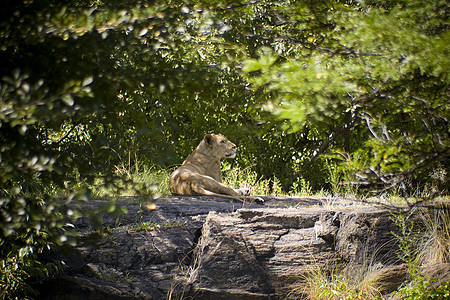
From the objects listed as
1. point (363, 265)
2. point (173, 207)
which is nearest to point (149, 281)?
point (173, 207)

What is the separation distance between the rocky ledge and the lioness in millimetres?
1720

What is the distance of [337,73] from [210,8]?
122cm

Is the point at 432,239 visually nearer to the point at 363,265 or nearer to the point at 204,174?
the point at 363,265

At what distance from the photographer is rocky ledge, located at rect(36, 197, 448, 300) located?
5367 mm

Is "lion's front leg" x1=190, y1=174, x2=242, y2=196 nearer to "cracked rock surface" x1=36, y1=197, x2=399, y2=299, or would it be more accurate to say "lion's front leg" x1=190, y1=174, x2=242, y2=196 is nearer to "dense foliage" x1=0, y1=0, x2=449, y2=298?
"cracked rock surface" x1=36, y1=197, x2=399, y2=299

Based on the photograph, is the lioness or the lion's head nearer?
the lioness

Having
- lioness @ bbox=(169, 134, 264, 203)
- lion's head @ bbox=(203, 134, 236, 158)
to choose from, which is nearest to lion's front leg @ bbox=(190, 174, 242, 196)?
lioness @ bbox=(169, 134, 264, 203)

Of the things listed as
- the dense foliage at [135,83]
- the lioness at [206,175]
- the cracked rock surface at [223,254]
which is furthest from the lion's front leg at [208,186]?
the dense foliage at [135,83]

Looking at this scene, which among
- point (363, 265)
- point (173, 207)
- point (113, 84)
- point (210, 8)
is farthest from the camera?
point (173, 207)

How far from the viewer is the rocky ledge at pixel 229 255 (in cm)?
537

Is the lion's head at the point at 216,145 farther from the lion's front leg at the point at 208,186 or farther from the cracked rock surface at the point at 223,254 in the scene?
the cracked rock surface at the point at 223,254

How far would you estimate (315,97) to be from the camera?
3.85m

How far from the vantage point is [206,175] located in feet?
29.7

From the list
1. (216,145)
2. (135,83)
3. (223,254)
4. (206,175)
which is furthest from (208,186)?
(135,83)
